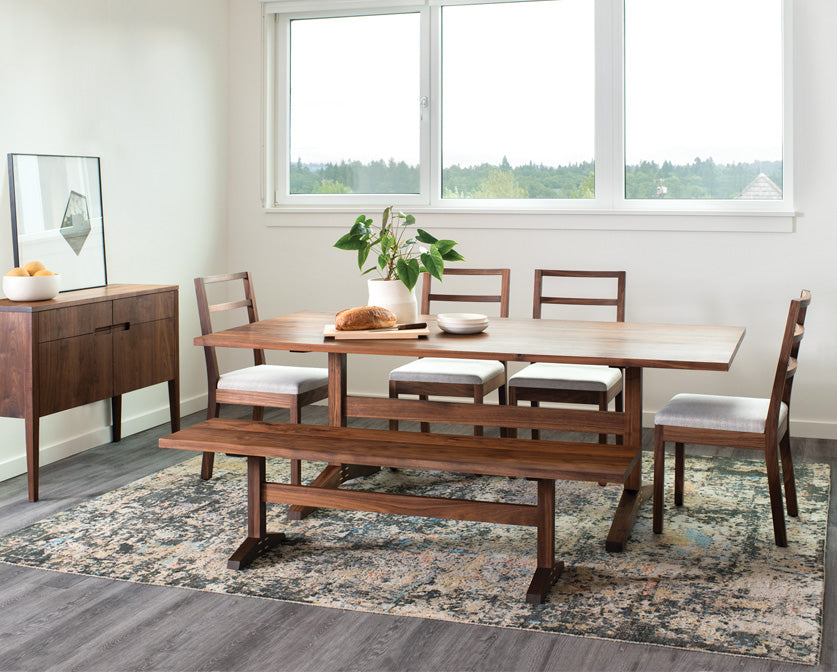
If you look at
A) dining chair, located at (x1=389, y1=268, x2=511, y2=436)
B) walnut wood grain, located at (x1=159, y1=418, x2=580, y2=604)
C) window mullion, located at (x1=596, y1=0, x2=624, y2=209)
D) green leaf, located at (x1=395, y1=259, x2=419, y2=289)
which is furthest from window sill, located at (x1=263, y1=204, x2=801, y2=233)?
walnut wood grain, located at (x1=159, y1=418, x2=580, y2=604)

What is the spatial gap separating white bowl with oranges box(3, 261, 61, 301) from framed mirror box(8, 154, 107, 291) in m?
0.22

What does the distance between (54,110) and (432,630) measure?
119 inches

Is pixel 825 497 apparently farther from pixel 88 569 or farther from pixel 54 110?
pixel 54 110

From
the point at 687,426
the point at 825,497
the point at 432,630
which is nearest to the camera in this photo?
the point at 432,630

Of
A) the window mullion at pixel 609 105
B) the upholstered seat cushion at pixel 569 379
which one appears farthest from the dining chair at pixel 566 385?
the window mullion at pixel 609 105

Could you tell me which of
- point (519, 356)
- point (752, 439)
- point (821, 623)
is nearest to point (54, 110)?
point (519, 356)

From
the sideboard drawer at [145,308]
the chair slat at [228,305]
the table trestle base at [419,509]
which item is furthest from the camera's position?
the sideboard drawer at [145,308]

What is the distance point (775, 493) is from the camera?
3.00 metres

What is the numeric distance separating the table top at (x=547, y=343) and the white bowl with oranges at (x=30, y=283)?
810mm

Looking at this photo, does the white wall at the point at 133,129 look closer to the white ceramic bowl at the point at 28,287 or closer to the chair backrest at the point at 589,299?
the white ceramic bowl at the point at 28,287

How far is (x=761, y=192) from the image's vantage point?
4.77 metres

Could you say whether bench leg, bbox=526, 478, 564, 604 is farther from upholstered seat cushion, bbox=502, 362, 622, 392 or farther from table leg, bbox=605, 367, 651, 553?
Result: upholstered seat cushion, bbox=502, 362, 622, 392

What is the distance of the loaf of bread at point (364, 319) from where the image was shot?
3.35 meters

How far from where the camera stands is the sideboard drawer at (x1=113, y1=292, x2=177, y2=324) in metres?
4.09
